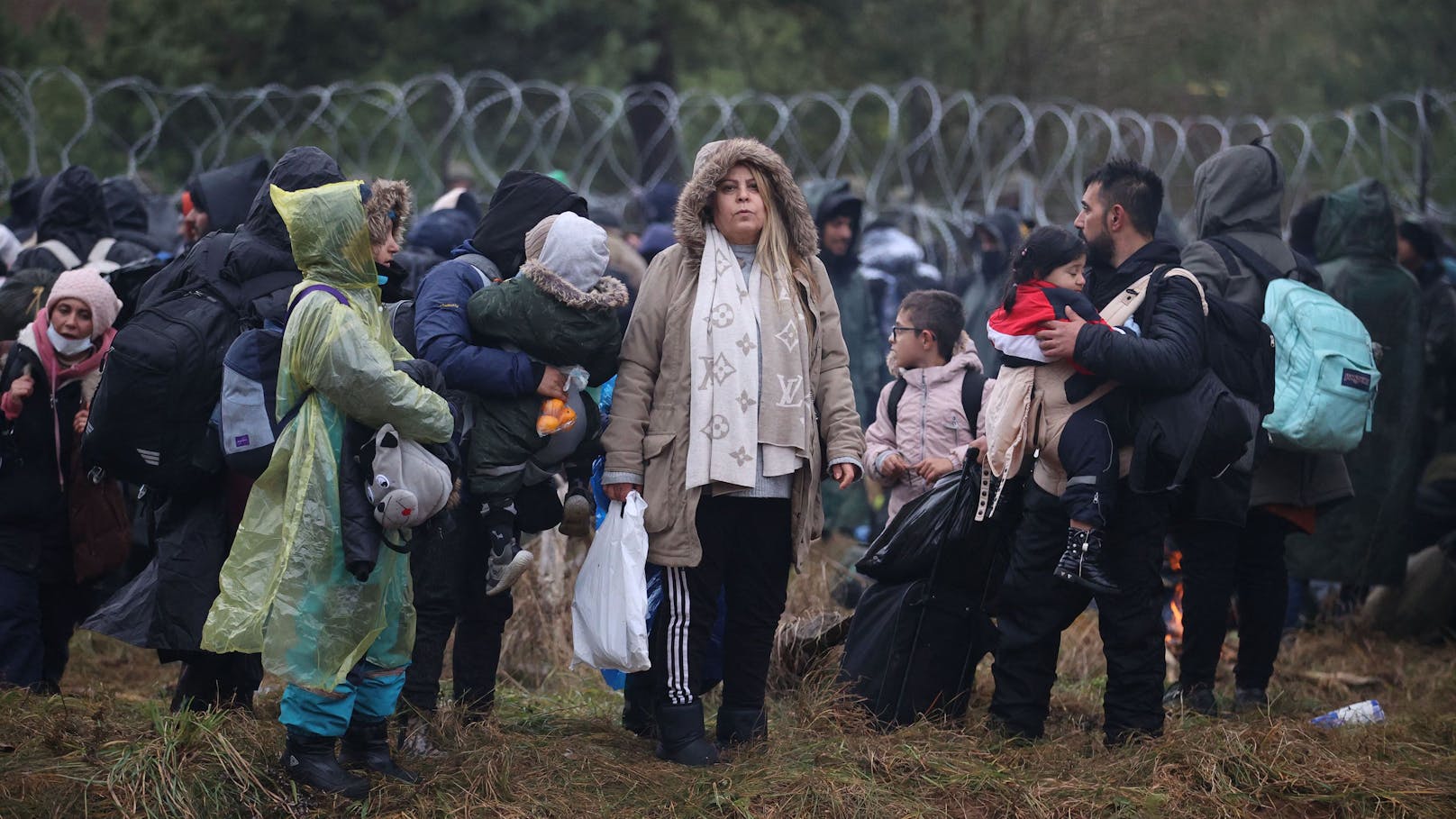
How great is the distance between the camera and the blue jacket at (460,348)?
12.6 feet

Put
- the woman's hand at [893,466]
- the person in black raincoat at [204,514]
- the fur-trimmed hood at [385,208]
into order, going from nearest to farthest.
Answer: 1. the fur-trimmed hood at [385,208]
2. the person in black raincoat at [204,514]
3. the woman's hand at [893,466]

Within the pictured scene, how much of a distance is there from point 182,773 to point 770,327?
6.30ft

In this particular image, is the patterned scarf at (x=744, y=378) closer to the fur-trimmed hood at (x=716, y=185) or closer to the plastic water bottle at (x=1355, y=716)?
the fur-trimmed hood at (x=716, y=185)

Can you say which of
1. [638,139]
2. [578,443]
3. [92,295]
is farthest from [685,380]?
[638,139]

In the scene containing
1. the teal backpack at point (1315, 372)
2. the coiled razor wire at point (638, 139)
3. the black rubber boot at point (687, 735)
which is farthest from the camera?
the coiled razor wire at point (638, 139)

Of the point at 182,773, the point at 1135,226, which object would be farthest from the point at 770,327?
the point at 182,773

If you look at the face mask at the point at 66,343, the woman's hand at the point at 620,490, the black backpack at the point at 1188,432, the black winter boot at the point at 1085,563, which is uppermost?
the face mask at the point at 66,343

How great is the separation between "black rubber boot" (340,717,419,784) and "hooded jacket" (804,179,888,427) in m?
4.18

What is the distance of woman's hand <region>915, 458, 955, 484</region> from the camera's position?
500 centimetres

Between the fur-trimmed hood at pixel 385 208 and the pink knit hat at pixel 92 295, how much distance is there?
4.40ft

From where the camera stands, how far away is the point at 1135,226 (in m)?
4.57

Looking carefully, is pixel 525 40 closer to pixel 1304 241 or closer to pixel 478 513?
pixel 1304 241

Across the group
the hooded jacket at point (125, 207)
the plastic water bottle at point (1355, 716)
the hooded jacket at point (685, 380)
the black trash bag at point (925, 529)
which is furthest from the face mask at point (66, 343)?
the plastic water bottle at point (1355, 716)

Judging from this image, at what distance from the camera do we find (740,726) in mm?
4219
